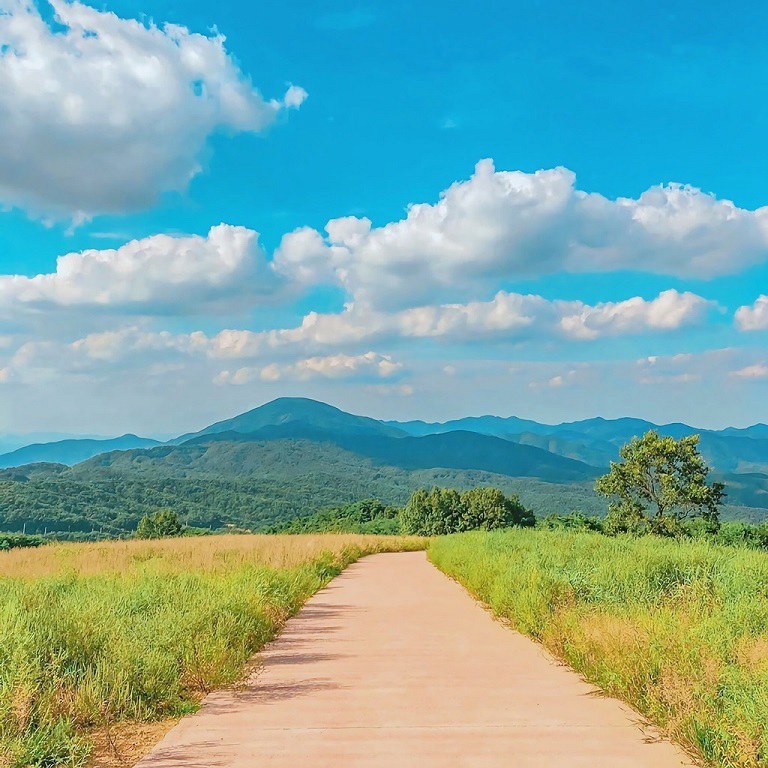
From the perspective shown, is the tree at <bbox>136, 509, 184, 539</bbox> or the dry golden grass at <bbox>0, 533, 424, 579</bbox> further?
the tree at <bbox>136, 509, 184, 539</bbox>

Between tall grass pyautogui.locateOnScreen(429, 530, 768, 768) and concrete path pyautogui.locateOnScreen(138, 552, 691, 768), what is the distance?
246mm

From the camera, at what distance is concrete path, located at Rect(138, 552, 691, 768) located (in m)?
5.10

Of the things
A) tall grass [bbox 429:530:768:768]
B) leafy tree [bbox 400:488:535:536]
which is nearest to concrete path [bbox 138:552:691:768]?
tall grass [bbox 429:530:768:768]

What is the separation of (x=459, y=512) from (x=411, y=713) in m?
70.1

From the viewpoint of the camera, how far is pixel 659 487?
3906 centimetres

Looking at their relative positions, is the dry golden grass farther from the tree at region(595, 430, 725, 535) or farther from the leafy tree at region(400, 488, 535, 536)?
the leafy tree at region(400, 488, 535, 536)

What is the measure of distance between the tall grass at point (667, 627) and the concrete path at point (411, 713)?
246 mm

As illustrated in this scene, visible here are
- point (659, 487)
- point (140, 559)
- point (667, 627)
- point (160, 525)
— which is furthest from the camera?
point (160, 525)

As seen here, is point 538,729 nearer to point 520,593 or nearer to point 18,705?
point 18,705

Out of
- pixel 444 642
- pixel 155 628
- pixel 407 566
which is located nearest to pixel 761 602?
pixel 444 642

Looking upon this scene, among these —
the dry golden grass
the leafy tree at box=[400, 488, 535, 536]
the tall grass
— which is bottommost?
the leafy tree at box=[400, 488, 535, 536]

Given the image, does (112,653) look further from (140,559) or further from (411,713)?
(140,559)

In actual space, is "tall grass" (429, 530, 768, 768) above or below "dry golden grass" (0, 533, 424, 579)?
above

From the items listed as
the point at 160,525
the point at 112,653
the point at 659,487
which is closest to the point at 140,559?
the point at 112,653
